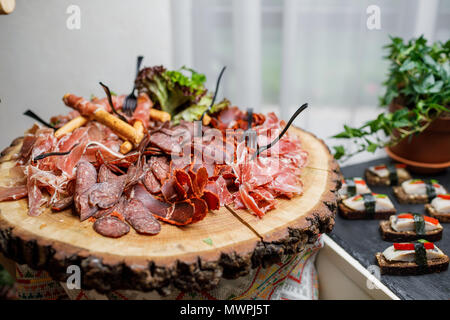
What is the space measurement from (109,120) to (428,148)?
135cm

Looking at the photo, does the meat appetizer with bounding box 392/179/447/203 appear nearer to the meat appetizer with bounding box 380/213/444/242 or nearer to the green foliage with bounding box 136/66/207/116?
the meat appetizer with bounding box 380/213/444/242

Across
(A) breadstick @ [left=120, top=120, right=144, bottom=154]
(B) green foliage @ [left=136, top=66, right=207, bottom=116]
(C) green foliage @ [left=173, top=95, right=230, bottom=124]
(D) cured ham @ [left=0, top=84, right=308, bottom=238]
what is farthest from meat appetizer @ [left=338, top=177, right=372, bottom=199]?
(A) breadstick @ [left=120, top=120, right=144, bottom=154]

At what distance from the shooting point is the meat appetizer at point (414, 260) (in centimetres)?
103

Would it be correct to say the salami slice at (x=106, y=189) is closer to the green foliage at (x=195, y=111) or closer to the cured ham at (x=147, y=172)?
the cured ham at (x=147, y=172)

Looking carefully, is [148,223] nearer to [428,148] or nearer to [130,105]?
[130,105]

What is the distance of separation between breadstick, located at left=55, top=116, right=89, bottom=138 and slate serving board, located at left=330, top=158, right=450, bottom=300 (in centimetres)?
99

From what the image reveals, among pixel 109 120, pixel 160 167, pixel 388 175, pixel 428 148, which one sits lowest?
pixel 388 175

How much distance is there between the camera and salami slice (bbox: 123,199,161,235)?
82 centimetres

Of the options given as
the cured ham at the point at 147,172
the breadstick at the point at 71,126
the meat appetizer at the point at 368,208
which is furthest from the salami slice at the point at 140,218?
the meat appetizer at the point at 368,208

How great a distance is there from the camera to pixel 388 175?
4.95 ft

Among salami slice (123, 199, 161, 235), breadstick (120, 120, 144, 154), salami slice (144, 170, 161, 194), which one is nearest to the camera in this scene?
salami slice (123, 199, 161, 235)

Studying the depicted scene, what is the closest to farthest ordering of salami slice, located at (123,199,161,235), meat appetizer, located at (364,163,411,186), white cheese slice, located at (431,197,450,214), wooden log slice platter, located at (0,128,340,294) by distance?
wooden log slice platter, located at (0,128,340,294) → salami slice, located at (123,199,161,235) → white cheese slice, located at (431,197,450,214) → meat appetizer, located at (364,163,411,186)

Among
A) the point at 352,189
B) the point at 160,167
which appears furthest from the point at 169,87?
the point at 352,189

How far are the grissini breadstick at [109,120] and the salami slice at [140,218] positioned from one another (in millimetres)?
286
